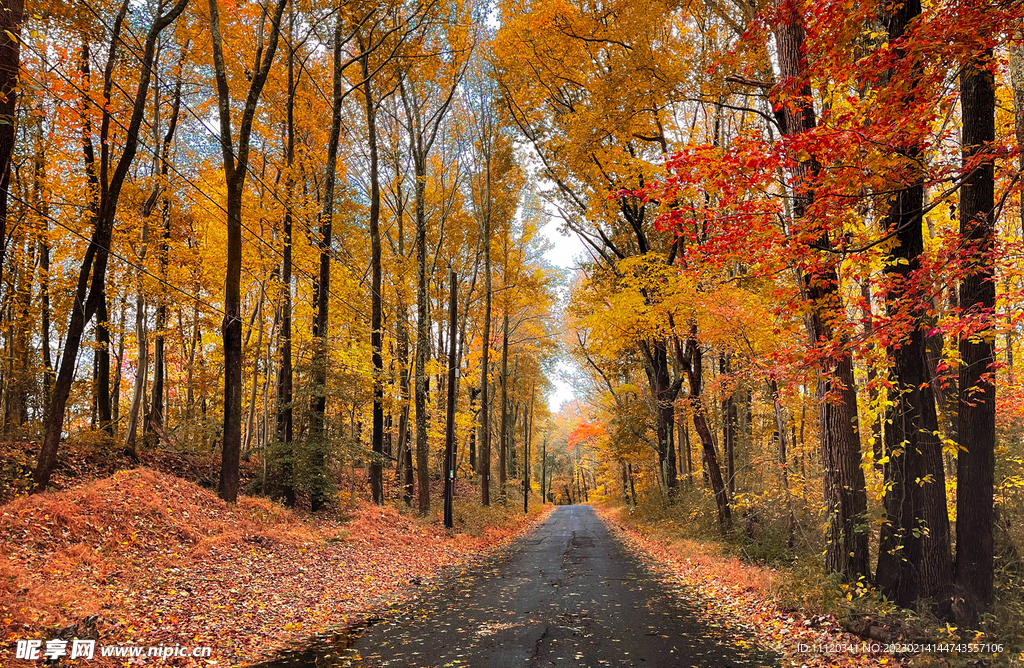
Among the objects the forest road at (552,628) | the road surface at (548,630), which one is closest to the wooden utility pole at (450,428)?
the forest road at (552,628)

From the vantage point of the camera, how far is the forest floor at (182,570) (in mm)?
5570

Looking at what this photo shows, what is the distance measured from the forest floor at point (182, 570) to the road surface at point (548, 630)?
0.95 m

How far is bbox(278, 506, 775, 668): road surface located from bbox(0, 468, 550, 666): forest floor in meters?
0.95

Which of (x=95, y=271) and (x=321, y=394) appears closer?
(x=95, y=271)

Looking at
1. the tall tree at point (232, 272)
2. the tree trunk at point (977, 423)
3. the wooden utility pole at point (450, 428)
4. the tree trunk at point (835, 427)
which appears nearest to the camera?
the tree trunk at point (977, 423)

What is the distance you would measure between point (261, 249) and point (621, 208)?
10595 millimetres

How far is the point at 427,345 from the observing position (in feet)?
57.5

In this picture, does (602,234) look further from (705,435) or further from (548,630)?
(548,630)

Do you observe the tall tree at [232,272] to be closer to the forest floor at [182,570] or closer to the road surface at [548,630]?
the forest floor at [182,570]

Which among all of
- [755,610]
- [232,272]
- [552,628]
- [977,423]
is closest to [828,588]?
[755,610]

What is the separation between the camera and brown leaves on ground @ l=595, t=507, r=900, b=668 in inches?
217

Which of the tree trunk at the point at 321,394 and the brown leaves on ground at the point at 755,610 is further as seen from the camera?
the tree trunk at the point at 321,394

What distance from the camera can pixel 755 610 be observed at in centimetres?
757

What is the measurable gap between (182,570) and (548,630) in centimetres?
539
